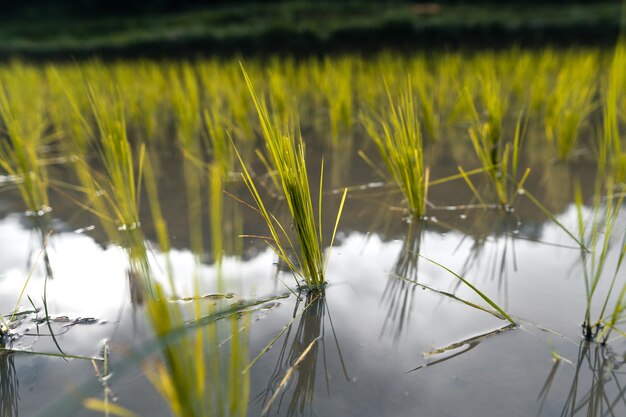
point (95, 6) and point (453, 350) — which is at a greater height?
point (95, 6)

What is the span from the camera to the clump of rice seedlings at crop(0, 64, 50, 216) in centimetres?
160

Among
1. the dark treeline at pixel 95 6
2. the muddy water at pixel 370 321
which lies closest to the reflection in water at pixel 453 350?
the muddy water at pixel 370 321

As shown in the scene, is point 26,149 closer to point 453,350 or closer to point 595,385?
point 453,350

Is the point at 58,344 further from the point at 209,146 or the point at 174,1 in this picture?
the point at 174,1

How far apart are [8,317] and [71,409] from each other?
0.37 m

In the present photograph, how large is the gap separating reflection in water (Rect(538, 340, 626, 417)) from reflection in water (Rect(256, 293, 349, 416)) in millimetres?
361

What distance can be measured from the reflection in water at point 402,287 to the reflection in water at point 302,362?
0.13 meters

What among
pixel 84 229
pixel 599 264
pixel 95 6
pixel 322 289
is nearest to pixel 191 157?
pixel 84 229

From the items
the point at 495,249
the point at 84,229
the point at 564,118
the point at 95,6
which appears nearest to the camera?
the point at 495,249

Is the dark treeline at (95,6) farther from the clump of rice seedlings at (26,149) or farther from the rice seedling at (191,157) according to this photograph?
the rice seedling at (191,157)

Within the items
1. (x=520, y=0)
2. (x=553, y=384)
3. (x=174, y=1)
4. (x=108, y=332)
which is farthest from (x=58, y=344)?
(x=174, y=1)

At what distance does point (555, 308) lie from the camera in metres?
1.02

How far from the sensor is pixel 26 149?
1852 millimetres

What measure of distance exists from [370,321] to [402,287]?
160 mm
